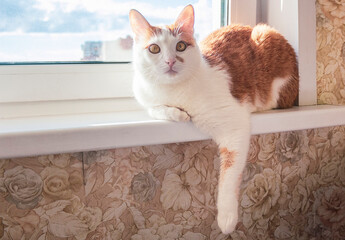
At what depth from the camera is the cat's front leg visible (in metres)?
0.82

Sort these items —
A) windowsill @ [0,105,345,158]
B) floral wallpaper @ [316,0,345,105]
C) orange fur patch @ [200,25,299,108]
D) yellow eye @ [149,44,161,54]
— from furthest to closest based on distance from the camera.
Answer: floral wallpaper @ [316,0,345,105] → orange fur patch @ [200,25,299,108] → yellow eye @ [149,44,161,54] → windowsill @ [0,105,345,158]

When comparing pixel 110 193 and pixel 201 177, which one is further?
pixel 201 177

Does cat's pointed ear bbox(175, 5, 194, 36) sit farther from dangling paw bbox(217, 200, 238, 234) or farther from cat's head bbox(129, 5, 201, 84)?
dangling paw bbox(217, 200, 238, 234)

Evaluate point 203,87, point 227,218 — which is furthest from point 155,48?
point 227,218

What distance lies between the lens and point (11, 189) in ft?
2.52

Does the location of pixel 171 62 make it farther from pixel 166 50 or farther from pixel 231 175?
pixel 231 175

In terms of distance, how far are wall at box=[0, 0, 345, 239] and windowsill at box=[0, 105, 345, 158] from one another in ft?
0.27

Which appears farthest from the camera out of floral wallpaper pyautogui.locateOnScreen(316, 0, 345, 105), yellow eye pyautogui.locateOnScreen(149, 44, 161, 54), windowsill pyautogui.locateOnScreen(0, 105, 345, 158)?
floral wallpaper pyautogui.locateOnScreen(316, 0, 345, 105)

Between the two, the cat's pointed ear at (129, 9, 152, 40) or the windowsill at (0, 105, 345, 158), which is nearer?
the windowsill at (0, 105, 345, 158)

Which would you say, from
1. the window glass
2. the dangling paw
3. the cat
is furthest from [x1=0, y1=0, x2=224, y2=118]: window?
the dangling paw

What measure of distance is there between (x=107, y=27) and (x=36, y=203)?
21.8 inches


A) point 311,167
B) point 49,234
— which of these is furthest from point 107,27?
point 311,167

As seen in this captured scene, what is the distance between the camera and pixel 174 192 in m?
0.93

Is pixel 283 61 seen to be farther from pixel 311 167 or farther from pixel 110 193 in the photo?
pixel 110 193
